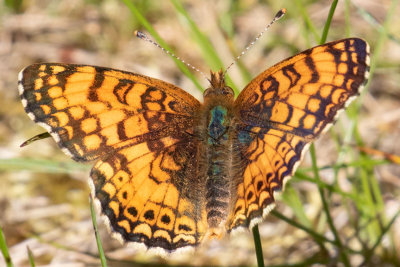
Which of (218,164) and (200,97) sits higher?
(200,97)

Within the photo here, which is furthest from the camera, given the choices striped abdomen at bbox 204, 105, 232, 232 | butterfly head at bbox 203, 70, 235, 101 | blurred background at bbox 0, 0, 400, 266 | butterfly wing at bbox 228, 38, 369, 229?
blurred background at bbox 0, 0, 400, 266

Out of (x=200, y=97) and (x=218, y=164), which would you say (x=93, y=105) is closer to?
(x=218, y=164)

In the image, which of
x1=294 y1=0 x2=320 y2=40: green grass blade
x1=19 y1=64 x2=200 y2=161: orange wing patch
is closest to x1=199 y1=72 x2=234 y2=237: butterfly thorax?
x1=19 y1=64 x2=200 y2=161: orange wing patch

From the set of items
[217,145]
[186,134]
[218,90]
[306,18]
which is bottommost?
[217,145]

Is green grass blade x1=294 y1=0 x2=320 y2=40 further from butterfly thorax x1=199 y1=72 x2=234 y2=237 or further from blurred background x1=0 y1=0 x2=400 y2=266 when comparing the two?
butterfly thorax x1=199 y1=72 x2=234 y2=237

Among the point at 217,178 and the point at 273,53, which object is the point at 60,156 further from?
the point at 273,53

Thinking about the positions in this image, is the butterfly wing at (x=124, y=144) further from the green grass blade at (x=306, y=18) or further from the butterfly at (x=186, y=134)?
the green grass blade at (x=306, y=18)

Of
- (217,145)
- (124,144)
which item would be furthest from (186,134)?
(124,144)
